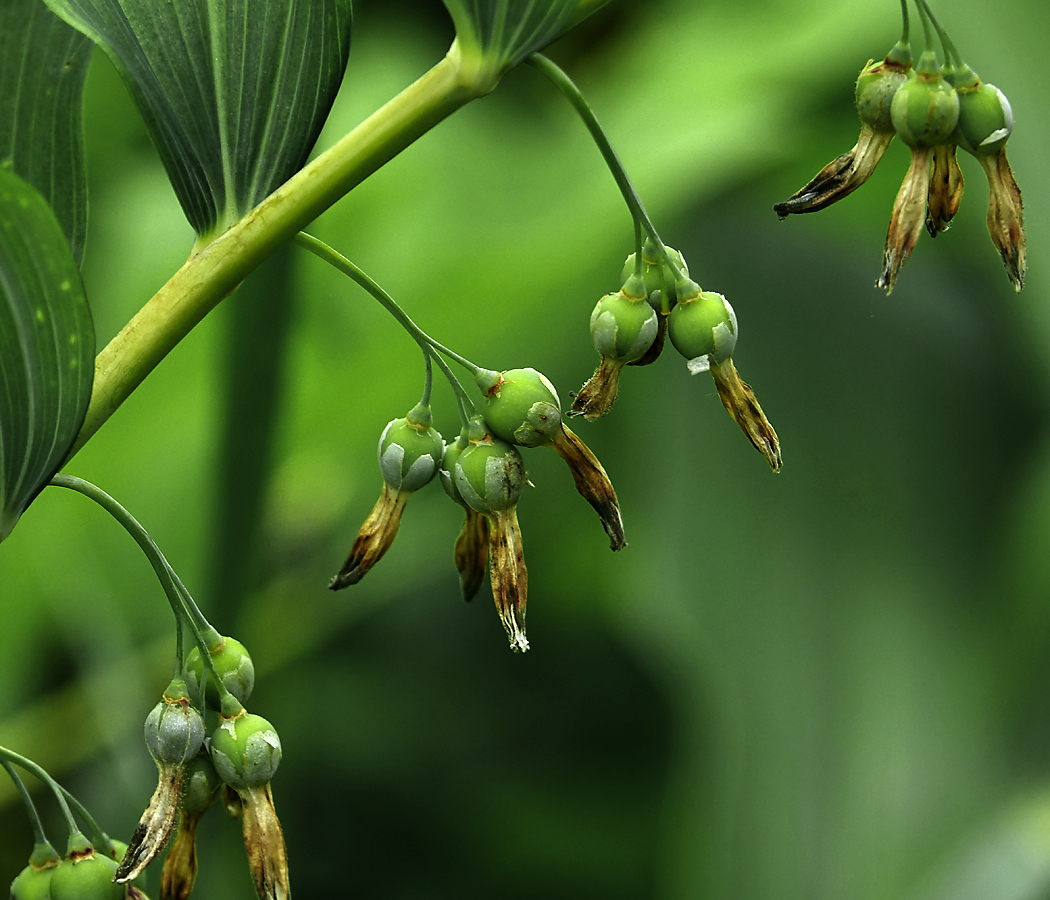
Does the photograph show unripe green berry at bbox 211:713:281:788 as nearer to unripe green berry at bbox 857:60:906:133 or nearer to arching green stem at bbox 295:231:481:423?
arching green stem at bbox 295:231:481:423

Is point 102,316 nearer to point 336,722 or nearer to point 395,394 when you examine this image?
point 395,394

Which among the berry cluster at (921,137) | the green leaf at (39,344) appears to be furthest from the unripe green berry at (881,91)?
the green leaf at (39,344)

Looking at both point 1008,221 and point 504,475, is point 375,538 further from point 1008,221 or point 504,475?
point 1008,221

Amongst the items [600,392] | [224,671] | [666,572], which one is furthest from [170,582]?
[666,572]

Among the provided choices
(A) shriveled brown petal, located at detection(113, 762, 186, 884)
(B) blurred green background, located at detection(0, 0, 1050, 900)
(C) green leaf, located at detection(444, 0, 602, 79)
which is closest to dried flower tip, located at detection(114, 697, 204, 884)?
(A) shriveled brown petal, located at detection(113, 762, 186, 884)

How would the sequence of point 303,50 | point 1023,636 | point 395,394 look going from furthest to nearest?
point 395,394
point 1023,636
point 303,50

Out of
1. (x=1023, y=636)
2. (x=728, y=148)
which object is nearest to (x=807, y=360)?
(x=728, y=148)
